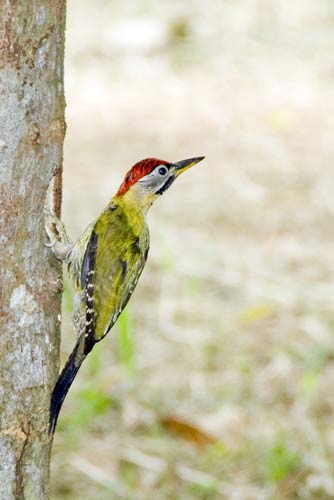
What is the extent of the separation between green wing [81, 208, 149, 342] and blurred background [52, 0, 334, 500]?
1.29m

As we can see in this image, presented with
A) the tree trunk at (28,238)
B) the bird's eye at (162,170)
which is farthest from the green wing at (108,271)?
the tree trunk at (28,238)

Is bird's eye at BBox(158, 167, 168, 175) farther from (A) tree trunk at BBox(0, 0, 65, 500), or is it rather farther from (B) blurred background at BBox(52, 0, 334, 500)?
(B) blurred background at BBox(52, 0, 334, 500)

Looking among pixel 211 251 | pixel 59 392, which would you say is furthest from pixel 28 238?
pixel 211 251

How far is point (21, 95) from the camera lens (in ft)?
8.76

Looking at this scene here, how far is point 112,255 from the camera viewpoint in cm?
349

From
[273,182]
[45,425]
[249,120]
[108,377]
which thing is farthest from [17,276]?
[249,120]

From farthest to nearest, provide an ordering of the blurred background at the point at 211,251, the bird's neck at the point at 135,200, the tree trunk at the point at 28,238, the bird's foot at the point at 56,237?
the blurred background at the point at 211,251
the bird's neck at the point at 135,200
the bird's foot at the point at 56,237
the tree trunk at the point at 28,238

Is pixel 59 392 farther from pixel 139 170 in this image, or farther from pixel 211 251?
pixel 211 251

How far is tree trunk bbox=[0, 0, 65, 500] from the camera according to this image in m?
2.65

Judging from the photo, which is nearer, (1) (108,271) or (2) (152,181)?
(1) (108,271)

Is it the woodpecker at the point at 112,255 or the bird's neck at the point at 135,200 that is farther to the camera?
the bird's neck at the point at 135,200

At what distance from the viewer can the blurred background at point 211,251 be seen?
4898 mm

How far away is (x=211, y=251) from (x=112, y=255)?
125 inches

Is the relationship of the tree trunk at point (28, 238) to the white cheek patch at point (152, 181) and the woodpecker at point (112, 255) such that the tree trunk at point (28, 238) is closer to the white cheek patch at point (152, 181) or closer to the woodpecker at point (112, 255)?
the woodpecker at point (112, 255)
